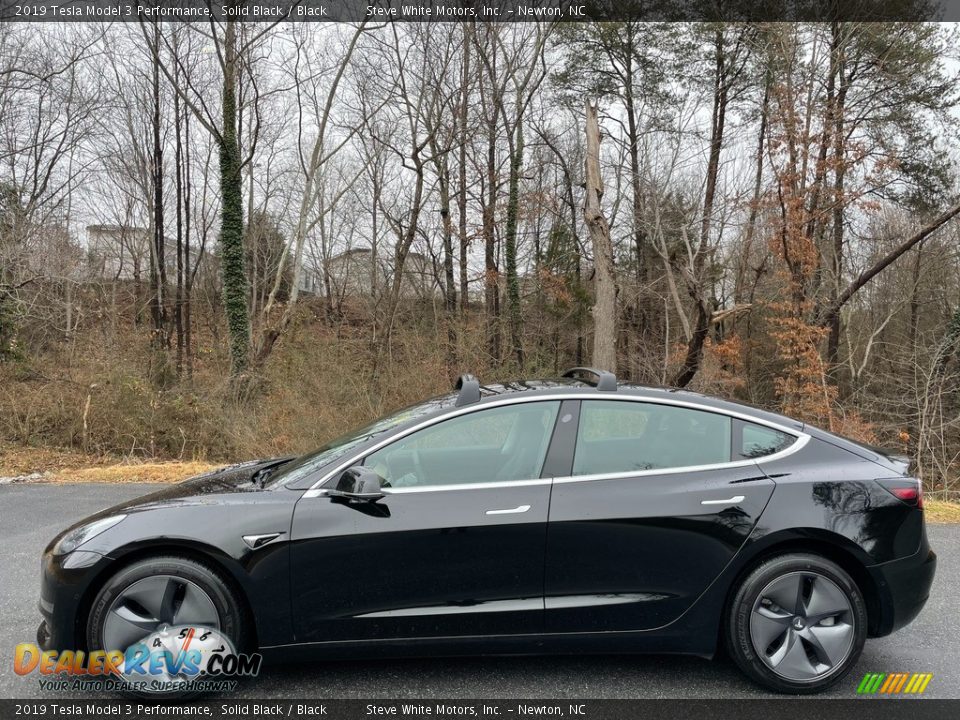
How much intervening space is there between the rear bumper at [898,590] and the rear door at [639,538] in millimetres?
678

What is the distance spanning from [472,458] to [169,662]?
171cm

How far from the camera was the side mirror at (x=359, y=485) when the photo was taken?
2.96m

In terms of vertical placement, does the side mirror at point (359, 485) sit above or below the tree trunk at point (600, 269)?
below

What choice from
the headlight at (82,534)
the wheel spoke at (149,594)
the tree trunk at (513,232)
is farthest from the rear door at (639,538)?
the tree trunk at (513,232)

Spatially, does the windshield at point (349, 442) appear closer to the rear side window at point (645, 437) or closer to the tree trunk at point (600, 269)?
the rear side window at point (645, 437)

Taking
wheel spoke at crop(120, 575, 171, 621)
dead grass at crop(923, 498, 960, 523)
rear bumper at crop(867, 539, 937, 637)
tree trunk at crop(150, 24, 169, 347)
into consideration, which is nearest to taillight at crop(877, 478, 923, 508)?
rear bumper at crop(867, 539, 937, 637)

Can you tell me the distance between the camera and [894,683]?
3.17m

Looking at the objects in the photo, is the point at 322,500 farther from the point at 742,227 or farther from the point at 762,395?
the point at 762,395

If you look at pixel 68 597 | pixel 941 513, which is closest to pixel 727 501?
pixel 68 597

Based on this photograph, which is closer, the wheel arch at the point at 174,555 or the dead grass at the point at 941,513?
the wheel arch at the point at 174,555

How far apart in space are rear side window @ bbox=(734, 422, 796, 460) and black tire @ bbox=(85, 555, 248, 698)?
2.56 meters

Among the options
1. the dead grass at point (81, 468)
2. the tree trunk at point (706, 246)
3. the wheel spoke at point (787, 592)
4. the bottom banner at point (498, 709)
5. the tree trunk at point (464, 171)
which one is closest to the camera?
the bottom banner at point (498, 709)

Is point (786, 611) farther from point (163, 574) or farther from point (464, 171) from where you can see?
point (464, 171)

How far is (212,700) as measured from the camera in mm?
2971
